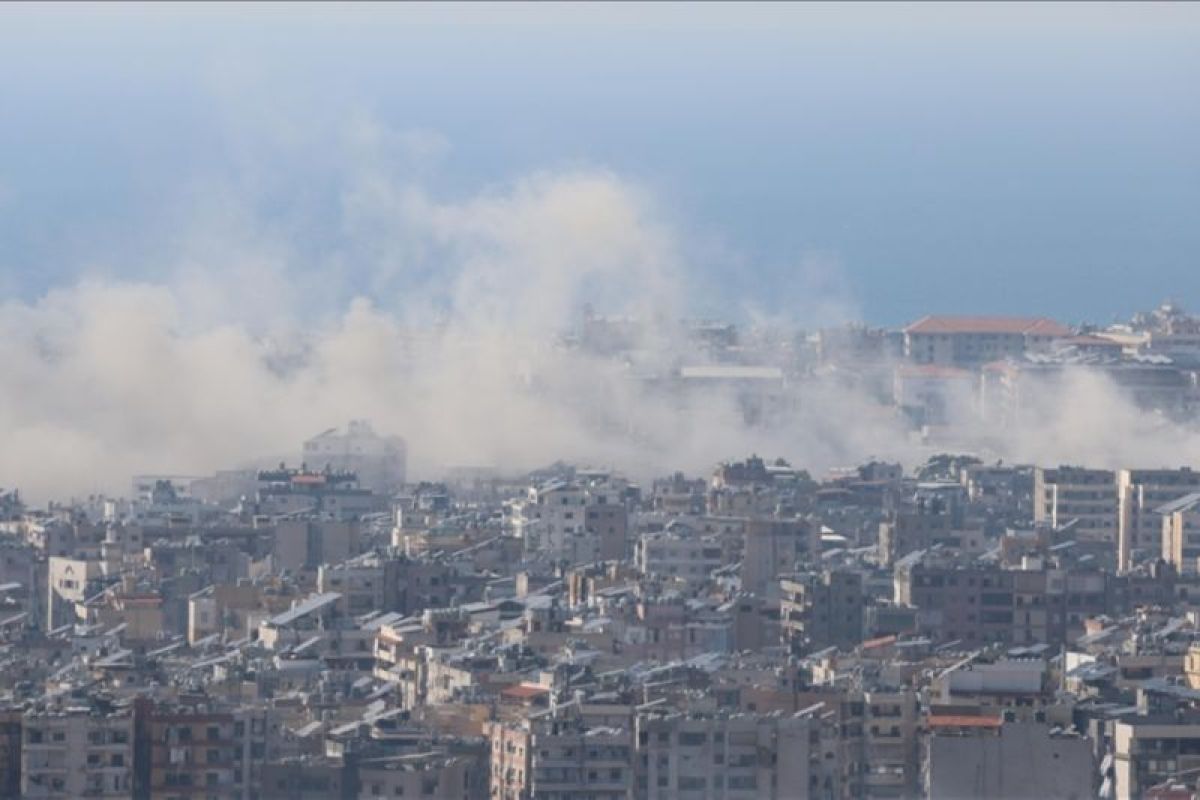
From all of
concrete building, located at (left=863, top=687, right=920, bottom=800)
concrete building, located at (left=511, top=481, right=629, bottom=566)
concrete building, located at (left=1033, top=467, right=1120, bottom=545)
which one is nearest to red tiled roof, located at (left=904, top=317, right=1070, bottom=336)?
concrete building, located at (left=1033, top=467, right=1120, bottom=545)

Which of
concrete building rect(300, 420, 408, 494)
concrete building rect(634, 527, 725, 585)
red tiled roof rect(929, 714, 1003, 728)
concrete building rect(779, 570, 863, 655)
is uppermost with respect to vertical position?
concrete building rect(300, 420, 408, 494)

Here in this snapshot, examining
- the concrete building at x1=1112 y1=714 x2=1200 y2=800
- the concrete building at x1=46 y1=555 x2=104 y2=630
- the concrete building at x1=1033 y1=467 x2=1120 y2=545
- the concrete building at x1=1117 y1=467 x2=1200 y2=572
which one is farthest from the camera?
the concrete building at x1=1033 y1=467 x2=1120 y2=545

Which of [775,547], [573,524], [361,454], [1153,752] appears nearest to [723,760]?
[1153,752]

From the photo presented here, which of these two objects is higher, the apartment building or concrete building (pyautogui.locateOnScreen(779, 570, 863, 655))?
concrete building (pyautogui.locateOnScreen(779, 570, 863, 655))

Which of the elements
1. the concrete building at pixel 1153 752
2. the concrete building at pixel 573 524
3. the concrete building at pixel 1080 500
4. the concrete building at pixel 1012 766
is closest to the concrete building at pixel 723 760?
the concrete building at pixel 1012 766

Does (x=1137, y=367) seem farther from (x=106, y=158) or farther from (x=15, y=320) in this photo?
(x=106, y=158)

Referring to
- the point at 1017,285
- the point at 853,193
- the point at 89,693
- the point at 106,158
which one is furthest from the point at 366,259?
the point at 89,693

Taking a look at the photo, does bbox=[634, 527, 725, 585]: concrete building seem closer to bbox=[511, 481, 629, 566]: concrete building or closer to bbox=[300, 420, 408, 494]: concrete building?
bbox=[511, 481, 629, 566]: concrete building
